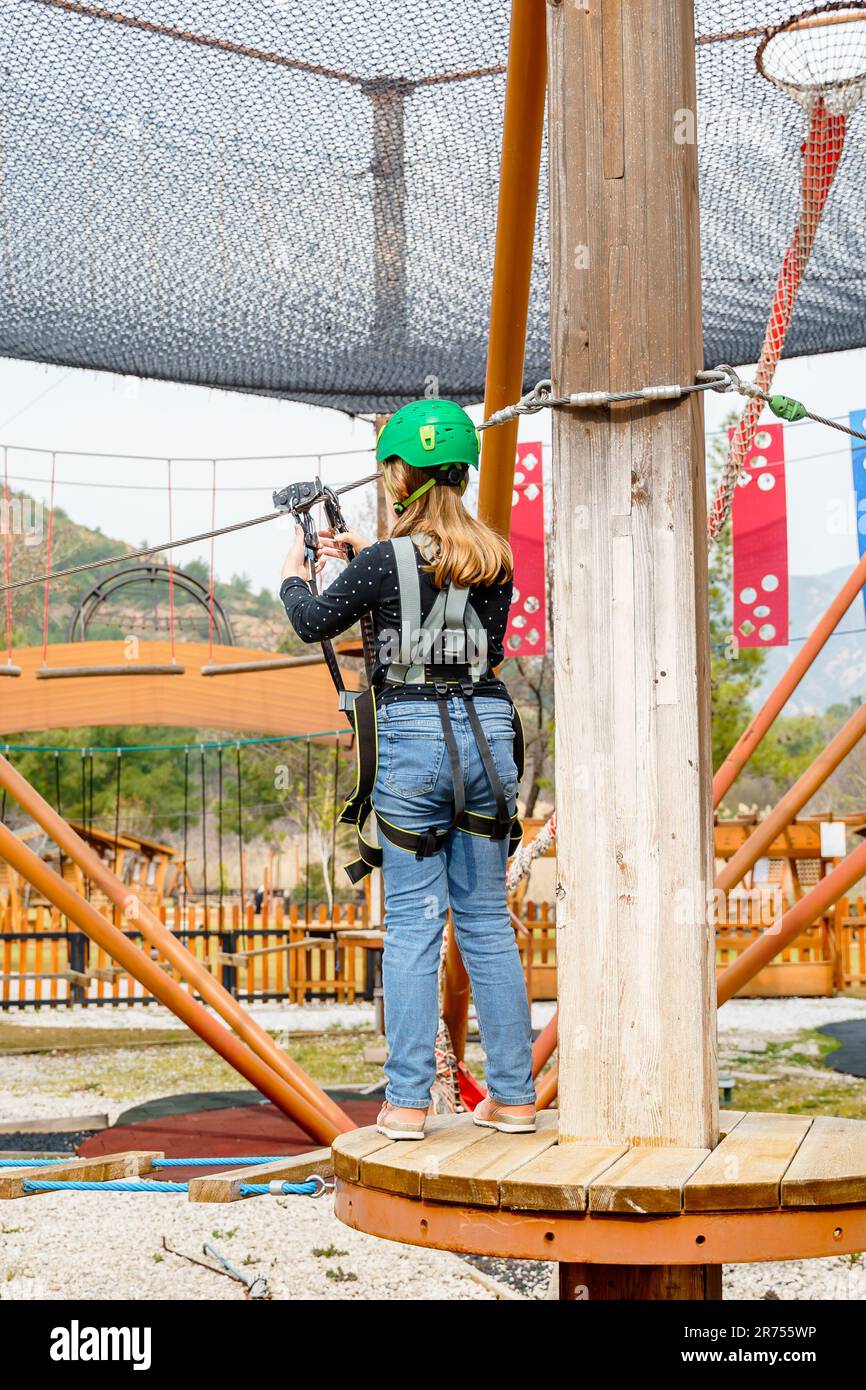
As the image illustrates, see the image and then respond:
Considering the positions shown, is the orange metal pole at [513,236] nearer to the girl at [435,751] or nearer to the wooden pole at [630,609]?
the wooden pole at [630,609]

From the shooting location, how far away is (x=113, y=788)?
3012 cm

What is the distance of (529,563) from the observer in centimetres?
1026

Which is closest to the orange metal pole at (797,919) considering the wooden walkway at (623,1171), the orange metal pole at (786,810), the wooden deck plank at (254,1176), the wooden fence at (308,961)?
the orange metal pole at (786,810)

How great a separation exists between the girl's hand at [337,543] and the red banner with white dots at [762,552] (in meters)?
7.60

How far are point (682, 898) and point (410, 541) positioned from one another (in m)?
0.79

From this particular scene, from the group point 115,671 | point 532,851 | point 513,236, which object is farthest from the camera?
point 115,671

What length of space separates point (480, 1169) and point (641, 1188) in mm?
263

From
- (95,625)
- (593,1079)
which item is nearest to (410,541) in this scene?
(593,1079)

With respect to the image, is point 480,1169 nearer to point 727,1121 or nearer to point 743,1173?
point 743,1173

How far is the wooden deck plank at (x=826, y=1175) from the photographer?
195cm

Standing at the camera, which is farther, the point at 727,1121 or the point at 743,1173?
the point at 727,1121

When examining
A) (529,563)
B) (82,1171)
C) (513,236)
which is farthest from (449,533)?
(529,563)

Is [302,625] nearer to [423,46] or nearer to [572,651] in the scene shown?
[572,651]

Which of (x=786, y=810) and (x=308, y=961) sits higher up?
(x=786, y=810)
